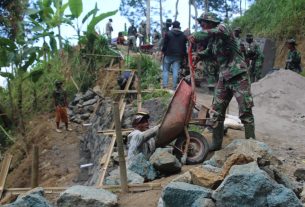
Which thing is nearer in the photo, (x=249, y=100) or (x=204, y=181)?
(x=204, y=181)

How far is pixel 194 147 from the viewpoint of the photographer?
21.6 feet

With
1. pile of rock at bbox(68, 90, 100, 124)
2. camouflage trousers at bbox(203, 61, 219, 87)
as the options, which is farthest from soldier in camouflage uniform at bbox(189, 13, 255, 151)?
pile of rock at bbox(68, 90, 100, 124)

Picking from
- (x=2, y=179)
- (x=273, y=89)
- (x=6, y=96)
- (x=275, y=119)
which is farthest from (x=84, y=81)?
(x=2, y=179)

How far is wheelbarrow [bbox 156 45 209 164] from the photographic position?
6480mm

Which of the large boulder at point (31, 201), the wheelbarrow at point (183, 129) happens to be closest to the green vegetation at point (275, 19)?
the wheelbarrow at point (183, 129)

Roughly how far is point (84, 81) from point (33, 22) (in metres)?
2.57

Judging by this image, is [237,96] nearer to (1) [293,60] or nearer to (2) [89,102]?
(2) [89,102]

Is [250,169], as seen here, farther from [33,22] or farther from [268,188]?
[33,22]

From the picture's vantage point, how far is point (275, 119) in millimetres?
10289

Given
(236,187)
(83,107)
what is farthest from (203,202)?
(83,107)

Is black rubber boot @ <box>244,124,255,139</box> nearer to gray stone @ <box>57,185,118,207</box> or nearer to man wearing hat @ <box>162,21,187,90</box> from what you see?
gray stone @ <box>57,185,118,207</box>

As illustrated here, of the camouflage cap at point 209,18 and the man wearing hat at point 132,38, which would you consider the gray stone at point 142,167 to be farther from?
the man wearing hat at point 132,38

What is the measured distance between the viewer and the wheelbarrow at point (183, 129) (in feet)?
21.3

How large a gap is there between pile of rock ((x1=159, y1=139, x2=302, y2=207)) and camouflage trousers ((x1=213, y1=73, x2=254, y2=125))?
107cm
